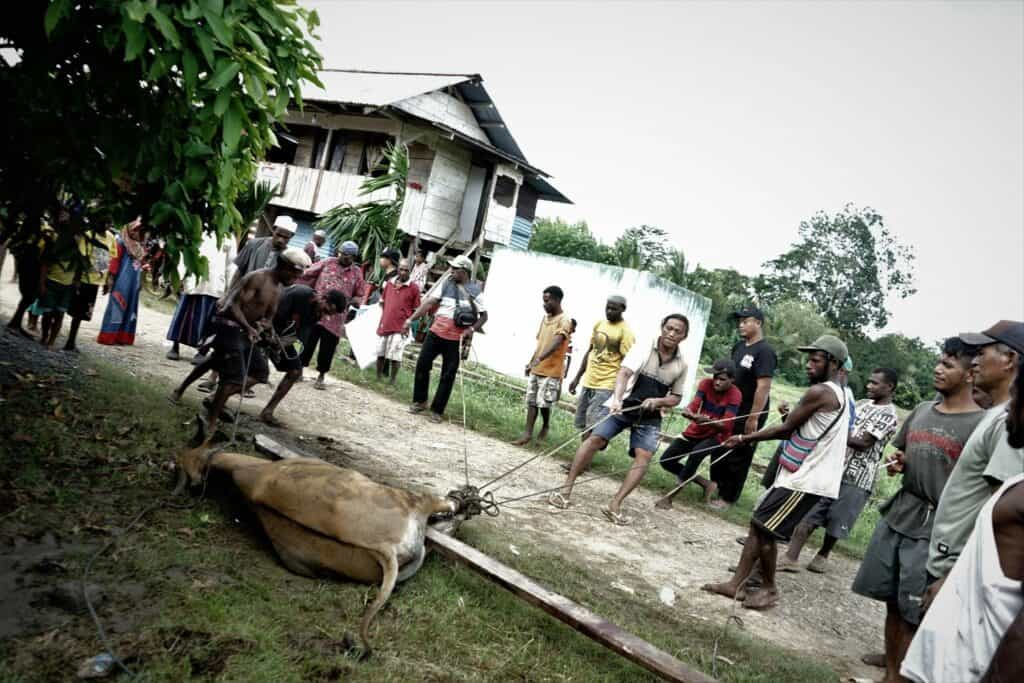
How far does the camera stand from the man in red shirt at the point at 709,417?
23.1 ft

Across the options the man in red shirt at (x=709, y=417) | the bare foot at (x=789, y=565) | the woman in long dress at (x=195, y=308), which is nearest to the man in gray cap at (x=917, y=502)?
the bare foot at (x=789, y=565)

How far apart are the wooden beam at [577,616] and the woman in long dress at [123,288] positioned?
6.03m

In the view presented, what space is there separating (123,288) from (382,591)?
6657 millimetres

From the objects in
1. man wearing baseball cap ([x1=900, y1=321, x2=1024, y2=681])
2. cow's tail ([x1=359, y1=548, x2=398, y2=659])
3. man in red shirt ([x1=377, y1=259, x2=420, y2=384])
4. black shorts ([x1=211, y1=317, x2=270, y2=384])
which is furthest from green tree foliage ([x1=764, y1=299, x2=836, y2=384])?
man wearing baseball cap ([x1=900, y1=321, x2=1024, y2=681])

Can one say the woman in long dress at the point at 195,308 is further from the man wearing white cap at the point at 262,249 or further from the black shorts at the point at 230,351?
the black shorts at the point at 230,351

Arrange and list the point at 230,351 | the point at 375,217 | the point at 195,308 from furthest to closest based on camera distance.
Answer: the point at 375,217, the point at 195,308, the point at 230,351

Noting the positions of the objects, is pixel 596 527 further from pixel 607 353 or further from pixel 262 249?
pixel 262 249

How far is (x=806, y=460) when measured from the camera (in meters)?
4.57

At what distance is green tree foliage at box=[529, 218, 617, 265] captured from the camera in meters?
33.1

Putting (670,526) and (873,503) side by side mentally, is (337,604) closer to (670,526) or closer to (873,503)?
(670,526)

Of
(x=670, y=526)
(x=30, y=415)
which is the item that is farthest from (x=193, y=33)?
(x=670, y=526)

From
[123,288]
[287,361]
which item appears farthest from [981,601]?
[123,288]

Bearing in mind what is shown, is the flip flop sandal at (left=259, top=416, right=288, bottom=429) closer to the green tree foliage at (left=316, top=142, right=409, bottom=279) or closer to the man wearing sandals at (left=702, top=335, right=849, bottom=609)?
the man wearing sandals at (left=702, top=335, right=849, bottom=609)

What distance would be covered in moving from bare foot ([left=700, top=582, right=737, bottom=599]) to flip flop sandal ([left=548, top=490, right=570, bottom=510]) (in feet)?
4.98
